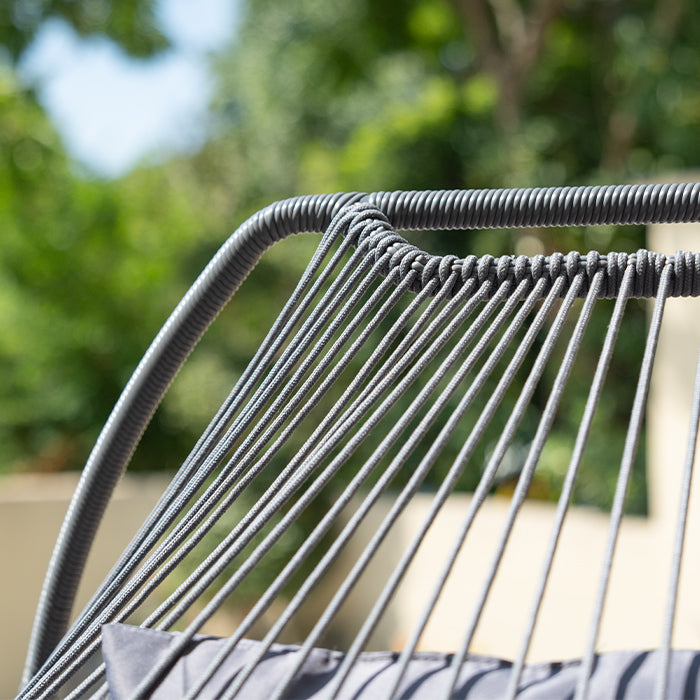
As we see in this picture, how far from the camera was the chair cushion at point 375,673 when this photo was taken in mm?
623

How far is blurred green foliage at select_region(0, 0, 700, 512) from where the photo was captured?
5156 mm

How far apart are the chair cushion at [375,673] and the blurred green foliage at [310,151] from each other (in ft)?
12.9

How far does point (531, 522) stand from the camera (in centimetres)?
423

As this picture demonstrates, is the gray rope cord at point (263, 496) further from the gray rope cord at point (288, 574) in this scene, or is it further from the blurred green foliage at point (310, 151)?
the blurred green foliage at point (310, 151)

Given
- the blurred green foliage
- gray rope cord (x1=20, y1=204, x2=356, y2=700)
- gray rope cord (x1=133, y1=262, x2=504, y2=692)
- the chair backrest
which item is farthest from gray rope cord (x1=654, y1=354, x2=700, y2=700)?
the blurred green foliage

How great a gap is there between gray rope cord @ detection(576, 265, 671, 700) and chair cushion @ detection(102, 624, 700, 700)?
33mm

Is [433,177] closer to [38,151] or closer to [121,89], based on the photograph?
[38,151]

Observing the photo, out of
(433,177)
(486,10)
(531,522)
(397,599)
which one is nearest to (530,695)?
(531,522)

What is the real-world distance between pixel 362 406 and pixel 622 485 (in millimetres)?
244

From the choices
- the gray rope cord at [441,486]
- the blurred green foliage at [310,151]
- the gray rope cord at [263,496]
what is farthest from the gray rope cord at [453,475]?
the blurred green foliage at [310,151]

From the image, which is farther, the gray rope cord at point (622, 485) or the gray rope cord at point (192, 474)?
the gray rope cord at point (192, 474)

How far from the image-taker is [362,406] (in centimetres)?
79

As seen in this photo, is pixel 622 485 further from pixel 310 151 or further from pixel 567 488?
pixel 310 151

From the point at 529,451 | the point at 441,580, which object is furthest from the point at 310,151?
the point at 441,580
